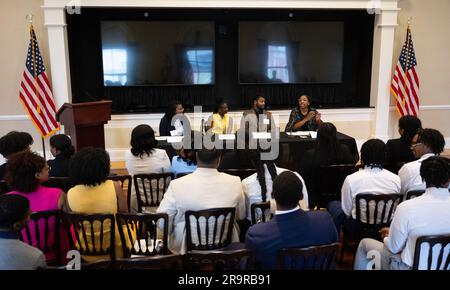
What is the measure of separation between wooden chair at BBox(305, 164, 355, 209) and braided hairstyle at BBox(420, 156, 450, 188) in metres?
1.39

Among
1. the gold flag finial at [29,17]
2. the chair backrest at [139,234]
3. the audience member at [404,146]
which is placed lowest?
the chair backrest at [139,234]

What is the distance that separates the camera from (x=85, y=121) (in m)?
5.19

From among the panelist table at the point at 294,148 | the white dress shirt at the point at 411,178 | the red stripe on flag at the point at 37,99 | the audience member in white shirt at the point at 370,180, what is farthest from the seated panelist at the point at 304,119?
the red stripe on flag at the point at 37,99

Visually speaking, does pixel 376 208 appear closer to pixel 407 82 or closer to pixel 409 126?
pixel 409 126

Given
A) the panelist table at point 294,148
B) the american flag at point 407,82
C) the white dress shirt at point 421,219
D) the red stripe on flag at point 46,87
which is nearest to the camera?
the white dress shirt at point 421,219

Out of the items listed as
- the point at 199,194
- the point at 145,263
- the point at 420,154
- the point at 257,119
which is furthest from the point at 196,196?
the point at 257,119

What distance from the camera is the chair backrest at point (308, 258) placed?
2246 millimetres

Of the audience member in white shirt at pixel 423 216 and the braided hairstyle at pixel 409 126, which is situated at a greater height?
the braided hairstyle at pixel 409 126

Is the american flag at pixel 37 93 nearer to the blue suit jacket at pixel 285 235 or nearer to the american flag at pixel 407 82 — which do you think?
the blue suit jacket at pixel 285 235

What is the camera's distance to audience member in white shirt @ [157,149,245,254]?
2.89m

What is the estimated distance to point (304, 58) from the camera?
8.19m

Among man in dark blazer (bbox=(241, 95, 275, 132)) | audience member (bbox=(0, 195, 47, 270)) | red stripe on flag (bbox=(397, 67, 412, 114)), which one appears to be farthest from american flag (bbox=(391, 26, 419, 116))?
audience member (bbox=(0, 195, 47, 270))

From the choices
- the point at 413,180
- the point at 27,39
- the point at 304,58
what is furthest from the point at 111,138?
the point at 413,180

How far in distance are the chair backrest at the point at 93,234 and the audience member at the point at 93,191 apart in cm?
1
